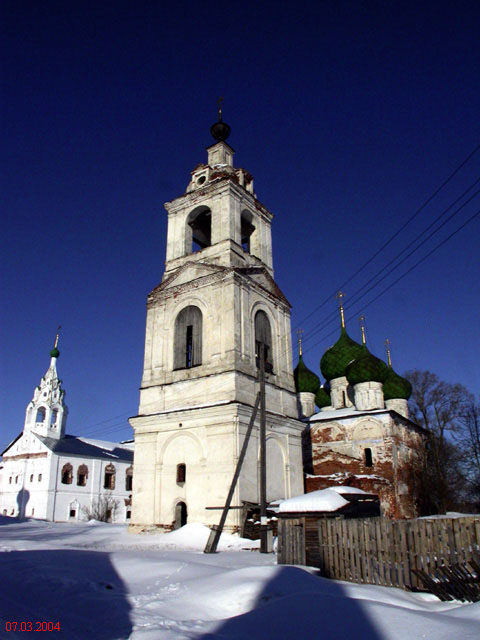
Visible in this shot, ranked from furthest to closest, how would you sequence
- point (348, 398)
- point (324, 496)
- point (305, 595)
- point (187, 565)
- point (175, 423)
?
point (348, 398) → point (175, 423) → point (324, 496) → point (187, 565) → point (305, 595)

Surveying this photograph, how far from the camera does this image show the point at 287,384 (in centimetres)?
2294

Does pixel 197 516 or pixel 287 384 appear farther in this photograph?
pixel 287 384

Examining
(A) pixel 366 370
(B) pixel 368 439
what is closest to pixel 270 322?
(A) pixel 366 370

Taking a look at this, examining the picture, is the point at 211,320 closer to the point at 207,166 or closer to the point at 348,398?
the point at 207,166

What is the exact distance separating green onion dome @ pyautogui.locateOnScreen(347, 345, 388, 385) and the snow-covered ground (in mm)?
19064

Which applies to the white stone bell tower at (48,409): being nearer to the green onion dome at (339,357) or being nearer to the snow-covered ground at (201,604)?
the green onion dome at (339,357)

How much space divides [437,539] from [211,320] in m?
14.1

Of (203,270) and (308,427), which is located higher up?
(203,270)

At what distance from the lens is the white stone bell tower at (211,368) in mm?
18594

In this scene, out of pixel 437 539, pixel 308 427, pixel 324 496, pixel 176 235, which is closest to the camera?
pixel 437 539

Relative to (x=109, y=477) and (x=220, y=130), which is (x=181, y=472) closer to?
(x=220, y=130)

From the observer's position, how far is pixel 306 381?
102 ft

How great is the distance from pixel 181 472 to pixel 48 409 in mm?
31869

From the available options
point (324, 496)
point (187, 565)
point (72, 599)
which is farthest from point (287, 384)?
point (72, 599)
